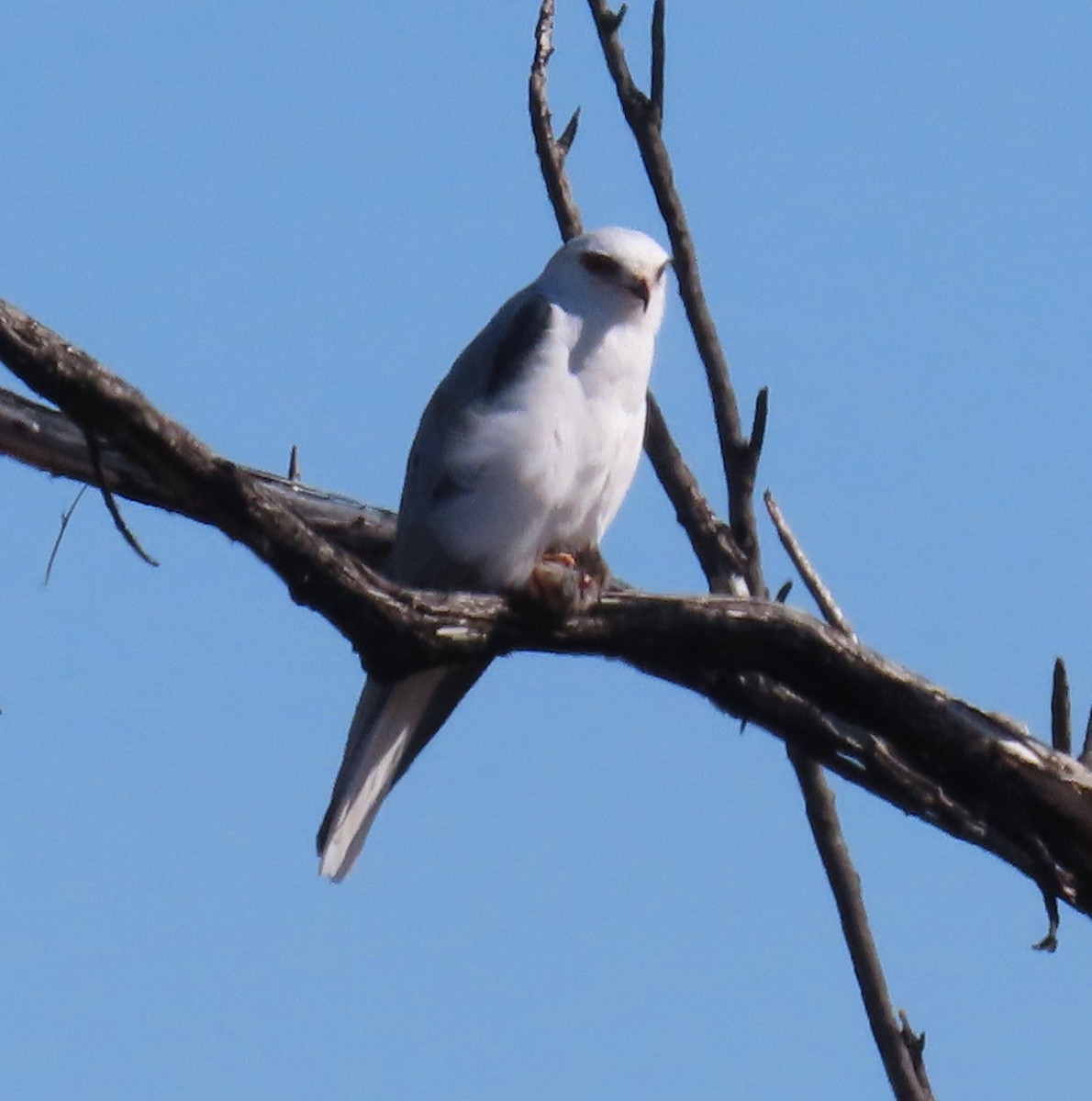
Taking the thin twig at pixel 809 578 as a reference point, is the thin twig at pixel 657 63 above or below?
above

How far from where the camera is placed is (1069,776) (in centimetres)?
368

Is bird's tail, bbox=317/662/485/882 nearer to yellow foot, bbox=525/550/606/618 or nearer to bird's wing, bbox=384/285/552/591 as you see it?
bird's wing, bbox=384/285/552/591

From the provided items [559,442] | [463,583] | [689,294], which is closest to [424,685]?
[463,583]

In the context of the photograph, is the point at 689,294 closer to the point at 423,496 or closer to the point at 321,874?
the point at 423,496

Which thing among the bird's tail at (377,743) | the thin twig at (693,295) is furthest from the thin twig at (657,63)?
the bird's tail at (377,743)

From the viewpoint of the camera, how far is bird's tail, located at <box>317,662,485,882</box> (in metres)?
5.23

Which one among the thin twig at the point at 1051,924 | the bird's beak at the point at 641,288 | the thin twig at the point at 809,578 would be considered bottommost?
the thin twig at the point at 1051,924

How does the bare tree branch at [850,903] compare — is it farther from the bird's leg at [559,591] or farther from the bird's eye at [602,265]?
the bird's eye at [602,265]

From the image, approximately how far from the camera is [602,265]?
5383mm

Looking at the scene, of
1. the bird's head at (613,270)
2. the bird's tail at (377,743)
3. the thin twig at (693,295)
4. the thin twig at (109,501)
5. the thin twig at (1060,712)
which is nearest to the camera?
the thin twig at (109,501)

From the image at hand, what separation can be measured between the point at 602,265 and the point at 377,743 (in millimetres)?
1475

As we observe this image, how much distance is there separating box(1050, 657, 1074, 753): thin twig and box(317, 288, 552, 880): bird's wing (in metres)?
1.63

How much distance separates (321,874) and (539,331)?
5.16 feet

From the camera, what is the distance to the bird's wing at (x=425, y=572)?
16.7 feet
